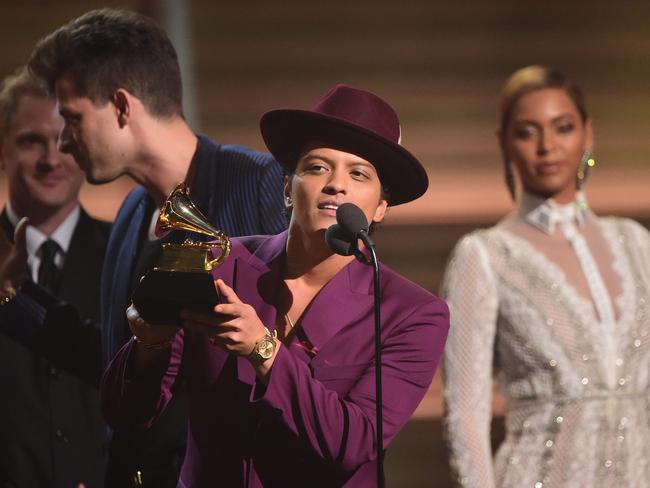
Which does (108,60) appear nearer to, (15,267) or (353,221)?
(15,267)

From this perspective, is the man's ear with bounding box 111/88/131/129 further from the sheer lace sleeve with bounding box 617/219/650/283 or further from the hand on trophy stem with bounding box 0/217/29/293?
the sheer lace sleeve with bounding box 617/219/650/283

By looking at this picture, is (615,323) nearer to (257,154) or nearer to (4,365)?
(257,154)

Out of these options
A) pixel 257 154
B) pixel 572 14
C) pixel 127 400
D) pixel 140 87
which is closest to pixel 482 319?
pixel 257 154

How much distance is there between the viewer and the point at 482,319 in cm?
376

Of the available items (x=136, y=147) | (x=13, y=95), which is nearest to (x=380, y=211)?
(x=136, y=147)

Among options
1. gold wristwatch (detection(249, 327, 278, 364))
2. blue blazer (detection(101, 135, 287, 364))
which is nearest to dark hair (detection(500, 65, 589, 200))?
blue blazer (detection(101, 135, 287, 364))

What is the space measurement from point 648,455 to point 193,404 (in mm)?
1571

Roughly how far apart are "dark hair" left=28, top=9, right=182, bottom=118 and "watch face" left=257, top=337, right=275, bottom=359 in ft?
3.56

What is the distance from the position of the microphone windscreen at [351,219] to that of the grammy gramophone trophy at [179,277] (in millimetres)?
206

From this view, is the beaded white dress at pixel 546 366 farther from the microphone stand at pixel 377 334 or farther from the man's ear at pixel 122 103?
the microphone stand at pixel 377 334

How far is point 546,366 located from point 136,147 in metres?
1.21

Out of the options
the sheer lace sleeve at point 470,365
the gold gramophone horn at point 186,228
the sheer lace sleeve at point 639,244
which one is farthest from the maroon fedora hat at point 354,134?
the sheer lace sleeve at point 639,244

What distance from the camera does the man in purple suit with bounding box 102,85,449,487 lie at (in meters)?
2.56

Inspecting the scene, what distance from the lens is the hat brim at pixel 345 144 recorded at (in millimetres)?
2713
